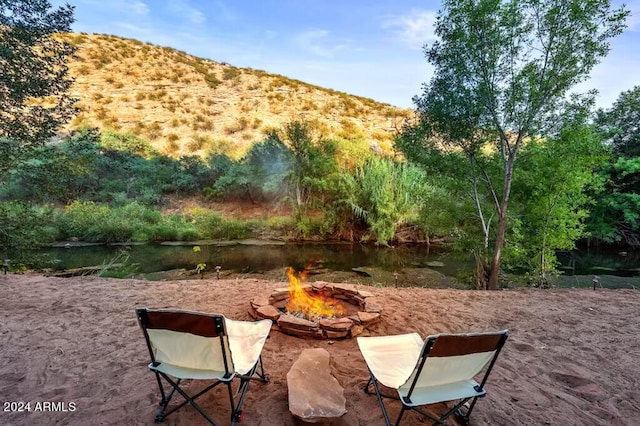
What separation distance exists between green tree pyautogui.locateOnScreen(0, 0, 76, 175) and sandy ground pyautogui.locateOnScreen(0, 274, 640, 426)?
251 centimetres

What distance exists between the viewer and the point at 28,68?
197 inches

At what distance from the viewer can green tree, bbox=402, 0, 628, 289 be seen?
15.6 feet

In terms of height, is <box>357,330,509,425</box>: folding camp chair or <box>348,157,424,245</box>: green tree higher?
<box>348,157,424,245</box>: green tree

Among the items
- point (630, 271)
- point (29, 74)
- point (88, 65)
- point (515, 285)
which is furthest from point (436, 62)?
point (88, 65)

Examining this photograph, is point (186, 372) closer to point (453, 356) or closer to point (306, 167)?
point (453, 356)

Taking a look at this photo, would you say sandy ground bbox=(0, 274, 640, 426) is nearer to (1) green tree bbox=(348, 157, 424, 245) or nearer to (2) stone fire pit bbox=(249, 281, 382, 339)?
(2) stone fire pit bbox=(249, 281, 382, 339)

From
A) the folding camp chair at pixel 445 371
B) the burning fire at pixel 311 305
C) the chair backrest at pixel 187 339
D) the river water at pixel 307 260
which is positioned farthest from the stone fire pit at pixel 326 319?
the river water at pixel 307 260

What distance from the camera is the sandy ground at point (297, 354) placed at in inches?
75.4

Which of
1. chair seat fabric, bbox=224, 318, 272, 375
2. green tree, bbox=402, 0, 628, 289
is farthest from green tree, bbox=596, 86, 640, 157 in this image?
chair seat fabric, bbox=224, 318, 272, 375

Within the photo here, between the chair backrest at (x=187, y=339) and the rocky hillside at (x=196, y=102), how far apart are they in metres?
18.2

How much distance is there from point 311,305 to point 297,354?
0.92 meters

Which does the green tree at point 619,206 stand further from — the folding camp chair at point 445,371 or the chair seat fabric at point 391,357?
the folding camp chair at point 445,371

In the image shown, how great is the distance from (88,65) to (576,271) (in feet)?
114

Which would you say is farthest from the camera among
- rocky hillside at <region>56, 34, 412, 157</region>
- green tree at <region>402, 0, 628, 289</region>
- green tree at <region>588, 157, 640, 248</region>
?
rocky hillside at <region>56, 34, 412, 157</region>
